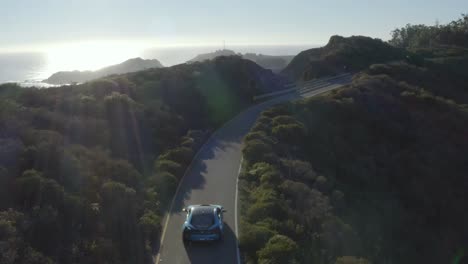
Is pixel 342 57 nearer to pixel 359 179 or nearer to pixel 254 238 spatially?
pixel 359 179

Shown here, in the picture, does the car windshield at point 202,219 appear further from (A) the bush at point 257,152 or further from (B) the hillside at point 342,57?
(B) the hillside at point 342,57

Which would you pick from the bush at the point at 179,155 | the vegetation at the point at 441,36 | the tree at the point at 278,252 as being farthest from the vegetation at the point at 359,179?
the vegetation at the point at 441,36

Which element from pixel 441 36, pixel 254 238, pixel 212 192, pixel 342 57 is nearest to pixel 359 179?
pixel 212 192

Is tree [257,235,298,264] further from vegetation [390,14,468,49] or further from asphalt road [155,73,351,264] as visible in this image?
vegetation [390,14,468,49]

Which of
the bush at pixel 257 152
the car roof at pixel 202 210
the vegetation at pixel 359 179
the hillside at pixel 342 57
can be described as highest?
the hillside at pixel 342 57

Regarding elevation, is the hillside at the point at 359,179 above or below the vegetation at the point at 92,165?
below

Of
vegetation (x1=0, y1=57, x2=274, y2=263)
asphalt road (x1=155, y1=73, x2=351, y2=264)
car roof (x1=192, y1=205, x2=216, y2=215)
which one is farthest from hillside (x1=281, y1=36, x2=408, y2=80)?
car roof (x1=192, y1=205, x2=216, y2=215)

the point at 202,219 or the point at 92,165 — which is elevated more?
the point at 92,165
